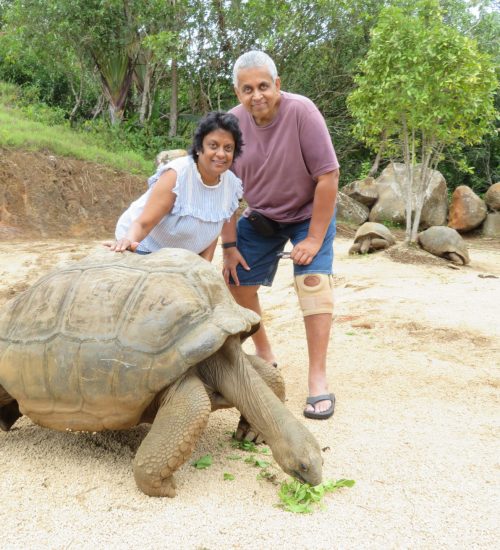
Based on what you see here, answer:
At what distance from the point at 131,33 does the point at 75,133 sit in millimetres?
2280

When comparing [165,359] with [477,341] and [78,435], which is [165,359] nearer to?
[78,435]

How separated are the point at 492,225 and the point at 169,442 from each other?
10902 millimetres

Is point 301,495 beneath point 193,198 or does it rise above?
beneath

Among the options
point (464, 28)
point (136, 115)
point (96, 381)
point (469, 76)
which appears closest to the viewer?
point (96, 381)

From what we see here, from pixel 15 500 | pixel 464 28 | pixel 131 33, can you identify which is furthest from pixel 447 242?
pixel 464 28

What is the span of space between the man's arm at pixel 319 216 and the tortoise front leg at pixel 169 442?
1.03 metres

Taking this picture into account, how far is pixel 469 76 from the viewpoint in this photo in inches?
286

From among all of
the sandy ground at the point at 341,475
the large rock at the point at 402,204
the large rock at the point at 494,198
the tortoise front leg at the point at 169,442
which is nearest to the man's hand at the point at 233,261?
the sandy ground at the point at 341,475

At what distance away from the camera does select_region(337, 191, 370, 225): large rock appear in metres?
11.4

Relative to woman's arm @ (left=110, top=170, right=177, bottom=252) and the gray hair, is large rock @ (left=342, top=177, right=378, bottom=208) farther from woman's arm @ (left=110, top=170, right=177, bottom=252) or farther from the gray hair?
woman's arm @ (left=110, top=170, right=177, bottom=252)

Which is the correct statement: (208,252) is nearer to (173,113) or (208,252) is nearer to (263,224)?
(263,224)

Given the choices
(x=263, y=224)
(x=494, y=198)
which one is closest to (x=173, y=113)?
(x=494, y=198)

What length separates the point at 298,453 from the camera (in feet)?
6.01

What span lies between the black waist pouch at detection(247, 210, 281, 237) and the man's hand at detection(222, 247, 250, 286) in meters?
0.17
